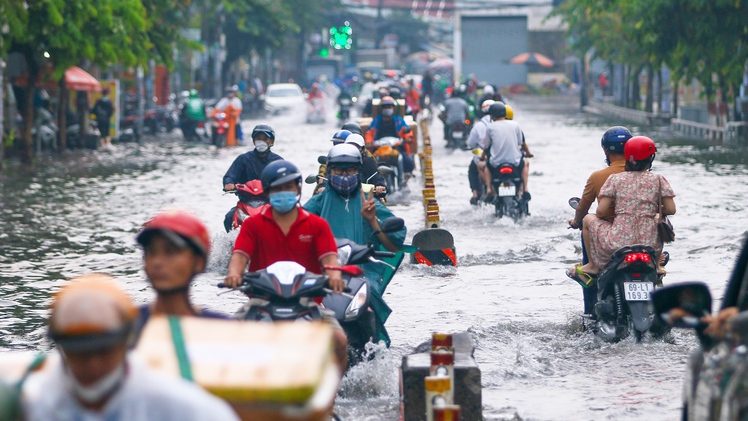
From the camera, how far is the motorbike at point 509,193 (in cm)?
1584

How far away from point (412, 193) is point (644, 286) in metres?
11.7

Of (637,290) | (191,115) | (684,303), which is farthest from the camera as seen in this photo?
(191,115)

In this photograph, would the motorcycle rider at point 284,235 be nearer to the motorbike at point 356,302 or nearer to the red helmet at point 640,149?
the motorbike at point 356,302

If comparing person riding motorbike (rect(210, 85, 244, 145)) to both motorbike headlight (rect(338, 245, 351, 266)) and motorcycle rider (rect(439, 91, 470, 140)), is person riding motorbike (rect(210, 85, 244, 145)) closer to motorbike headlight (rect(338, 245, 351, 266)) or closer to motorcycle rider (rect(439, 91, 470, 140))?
motorcycle rider (rect(439, 91, 470, 140))

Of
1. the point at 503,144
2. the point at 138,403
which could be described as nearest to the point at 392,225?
the point at 138,403

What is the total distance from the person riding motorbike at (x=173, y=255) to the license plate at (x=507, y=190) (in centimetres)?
1178

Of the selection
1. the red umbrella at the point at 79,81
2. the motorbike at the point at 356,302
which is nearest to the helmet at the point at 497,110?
the motorbike at the point at 356,302

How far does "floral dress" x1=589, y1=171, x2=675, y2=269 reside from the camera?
336 inches

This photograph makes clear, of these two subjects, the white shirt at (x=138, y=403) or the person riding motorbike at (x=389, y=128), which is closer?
the white shirt at (x=138, y=403)

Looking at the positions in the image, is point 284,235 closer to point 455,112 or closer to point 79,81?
point 455,112

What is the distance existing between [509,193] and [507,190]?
44mm

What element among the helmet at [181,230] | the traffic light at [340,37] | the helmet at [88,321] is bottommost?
the helmet at [88,321]

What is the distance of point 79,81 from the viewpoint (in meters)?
30.0

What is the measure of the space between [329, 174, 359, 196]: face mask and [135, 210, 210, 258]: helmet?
13.5 feet
